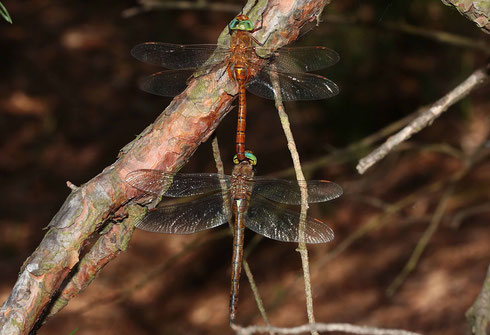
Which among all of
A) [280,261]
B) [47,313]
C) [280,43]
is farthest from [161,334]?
[280,43]

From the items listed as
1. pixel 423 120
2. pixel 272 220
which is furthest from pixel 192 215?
pixel 423 120

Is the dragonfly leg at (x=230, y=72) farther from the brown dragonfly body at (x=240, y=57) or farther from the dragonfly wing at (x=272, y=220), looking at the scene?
the dragonfly wing at (x=272, y=220)

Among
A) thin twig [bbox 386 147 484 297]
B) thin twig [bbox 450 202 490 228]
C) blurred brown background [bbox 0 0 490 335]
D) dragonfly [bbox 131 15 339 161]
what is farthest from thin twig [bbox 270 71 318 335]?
blurred brown background [bbox 0 0 490 335]

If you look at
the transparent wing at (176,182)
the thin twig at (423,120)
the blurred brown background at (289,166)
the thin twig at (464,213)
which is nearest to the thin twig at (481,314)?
the thin twig at (423,120)

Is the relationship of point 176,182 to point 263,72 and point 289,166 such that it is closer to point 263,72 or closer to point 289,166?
point 263,72

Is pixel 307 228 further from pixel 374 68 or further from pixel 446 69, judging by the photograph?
pixel 446 69
